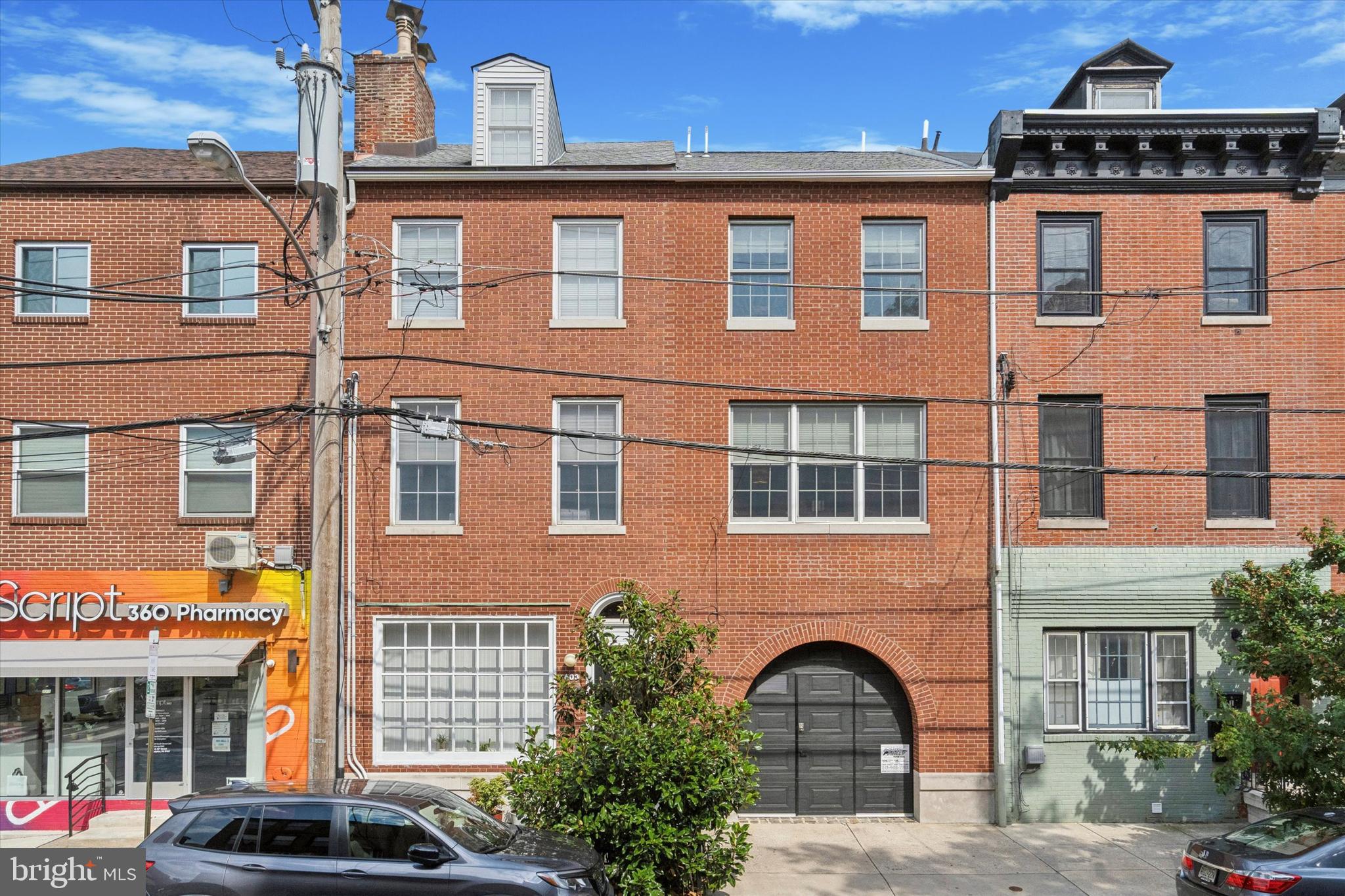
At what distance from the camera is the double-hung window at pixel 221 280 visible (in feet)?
50.4

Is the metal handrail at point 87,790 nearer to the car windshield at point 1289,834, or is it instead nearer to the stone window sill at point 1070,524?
the stone window sill at point 1070,524

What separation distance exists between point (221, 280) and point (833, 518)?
10.3 meters

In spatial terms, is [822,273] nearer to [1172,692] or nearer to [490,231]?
[490,231]

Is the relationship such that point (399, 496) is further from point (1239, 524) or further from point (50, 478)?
point (1239, 524)

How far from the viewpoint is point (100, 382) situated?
15242 mm

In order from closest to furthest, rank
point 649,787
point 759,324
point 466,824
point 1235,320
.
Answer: point 466,824
point 649,787
point 1235,320
point 759,324

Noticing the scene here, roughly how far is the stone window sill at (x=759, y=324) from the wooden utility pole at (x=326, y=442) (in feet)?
20.9

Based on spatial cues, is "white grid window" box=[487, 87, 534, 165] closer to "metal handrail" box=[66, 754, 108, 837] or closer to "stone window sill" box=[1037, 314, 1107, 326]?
"stone window sill" box=[1037, 314, 1107, 326]

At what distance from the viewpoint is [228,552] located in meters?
14.3

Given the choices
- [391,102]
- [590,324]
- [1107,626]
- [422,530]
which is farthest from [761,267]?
[1107,626]

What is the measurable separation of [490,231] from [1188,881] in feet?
41.8

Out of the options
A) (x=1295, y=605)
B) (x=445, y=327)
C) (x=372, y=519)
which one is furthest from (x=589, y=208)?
(x=1295, y=605)

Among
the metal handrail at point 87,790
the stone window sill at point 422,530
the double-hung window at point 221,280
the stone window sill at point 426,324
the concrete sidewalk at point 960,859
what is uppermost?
the double-hung window at point 221,280

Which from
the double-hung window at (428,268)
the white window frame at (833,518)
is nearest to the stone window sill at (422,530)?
the double-hung window at (428,268)
